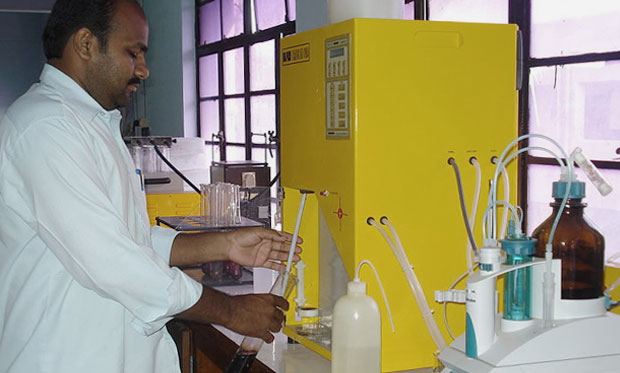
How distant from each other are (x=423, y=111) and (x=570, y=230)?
39 centimetres

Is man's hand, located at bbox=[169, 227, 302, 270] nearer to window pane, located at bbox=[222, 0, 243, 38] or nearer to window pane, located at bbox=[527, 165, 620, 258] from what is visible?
window pane, located at bbox=[527, 165, 620, 258]

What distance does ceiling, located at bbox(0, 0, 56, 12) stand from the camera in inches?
268

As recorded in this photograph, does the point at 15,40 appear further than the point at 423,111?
Yes

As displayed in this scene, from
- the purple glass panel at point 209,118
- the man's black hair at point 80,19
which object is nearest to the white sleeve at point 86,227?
the man's black hair at point 80,19

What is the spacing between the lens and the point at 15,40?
8398mm

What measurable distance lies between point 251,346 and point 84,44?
70 centimetres

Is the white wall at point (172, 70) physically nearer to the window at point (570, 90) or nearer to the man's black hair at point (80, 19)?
the window at point (570, 90)

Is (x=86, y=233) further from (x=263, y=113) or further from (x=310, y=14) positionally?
(x=263, y=113)

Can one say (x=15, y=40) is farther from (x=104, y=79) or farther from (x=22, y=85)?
(x=104, y=79)

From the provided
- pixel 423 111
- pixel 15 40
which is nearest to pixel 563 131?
pixel 423 111

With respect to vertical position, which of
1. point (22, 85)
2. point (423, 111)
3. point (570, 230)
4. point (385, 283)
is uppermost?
point (22, 85)

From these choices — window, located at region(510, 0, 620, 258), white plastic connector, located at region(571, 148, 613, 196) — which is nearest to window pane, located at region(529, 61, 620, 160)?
window, located at region(510, 0, 620, 258)

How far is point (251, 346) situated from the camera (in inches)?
64.1

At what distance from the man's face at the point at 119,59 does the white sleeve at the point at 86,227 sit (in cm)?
17
